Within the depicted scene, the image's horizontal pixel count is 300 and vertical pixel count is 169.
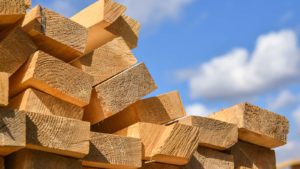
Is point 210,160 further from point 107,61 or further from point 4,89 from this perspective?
point 4,89

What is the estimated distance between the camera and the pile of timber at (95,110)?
91.7 inches

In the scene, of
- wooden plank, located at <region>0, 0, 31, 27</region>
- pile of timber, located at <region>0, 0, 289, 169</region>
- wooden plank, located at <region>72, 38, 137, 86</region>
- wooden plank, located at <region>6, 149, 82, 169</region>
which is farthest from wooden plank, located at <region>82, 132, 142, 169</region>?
wooden plank, located at <region>0, 0, 31, 27</region>

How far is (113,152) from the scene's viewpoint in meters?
2.60

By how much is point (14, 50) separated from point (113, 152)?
717 mm

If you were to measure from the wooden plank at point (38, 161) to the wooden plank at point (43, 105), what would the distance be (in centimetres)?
24

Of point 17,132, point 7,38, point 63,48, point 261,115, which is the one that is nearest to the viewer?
point 17,132

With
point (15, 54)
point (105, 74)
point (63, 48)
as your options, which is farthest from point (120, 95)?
point (15, 54)

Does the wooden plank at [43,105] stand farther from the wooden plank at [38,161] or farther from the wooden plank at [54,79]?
the wooden plank at [38,161]

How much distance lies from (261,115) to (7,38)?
1698 mm

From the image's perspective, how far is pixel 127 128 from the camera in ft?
9.29

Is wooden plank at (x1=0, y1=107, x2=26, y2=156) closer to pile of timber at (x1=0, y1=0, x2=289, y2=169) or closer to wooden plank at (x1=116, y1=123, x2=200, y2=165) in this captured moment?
pile of timber at (x1=0, y1=0, x2=289, y2=169)

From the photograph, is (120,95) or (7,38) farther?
(120,95)

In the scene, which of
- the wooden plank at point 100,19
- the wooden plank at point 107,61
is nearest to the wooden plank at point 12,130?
the wooden plank at point 107,61

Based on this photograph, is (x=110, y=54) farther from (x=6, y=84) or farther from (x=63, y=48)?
(x=6, y=84)
